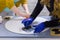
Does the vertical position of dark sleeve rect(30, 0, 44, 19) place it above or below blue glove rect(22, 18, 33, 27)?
above

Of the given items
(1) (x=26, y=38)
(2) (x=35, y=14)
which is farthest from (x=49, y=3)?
(1) (x=26, y=38)

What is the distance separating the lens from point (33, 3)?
86 cm

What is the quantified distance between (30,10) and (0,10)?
0.18 metres

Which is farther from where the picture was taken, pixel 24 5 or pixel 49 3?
pixel 24 5

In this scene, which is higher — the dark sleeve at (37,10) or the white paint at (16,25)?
the dark sleeve at (37,10)

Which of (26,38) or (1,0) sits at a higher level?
(1,0)

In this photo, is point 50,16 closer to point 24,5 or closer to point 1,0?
point 24,5

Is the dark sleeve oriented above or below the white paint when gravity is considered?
above

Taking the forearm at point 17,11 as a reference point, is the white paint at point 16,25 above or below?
below

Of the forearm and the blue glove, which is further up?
the forearm

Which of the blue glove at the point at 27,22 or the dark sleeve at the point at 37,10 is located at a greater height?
the dark sleeve at the point at 37,10

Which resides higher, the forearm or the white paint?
the forearm

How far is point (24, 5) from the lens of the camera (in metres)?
0.89

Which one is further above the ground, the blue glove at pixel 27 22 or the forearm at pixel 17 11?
the forearm at pixel 17 11
